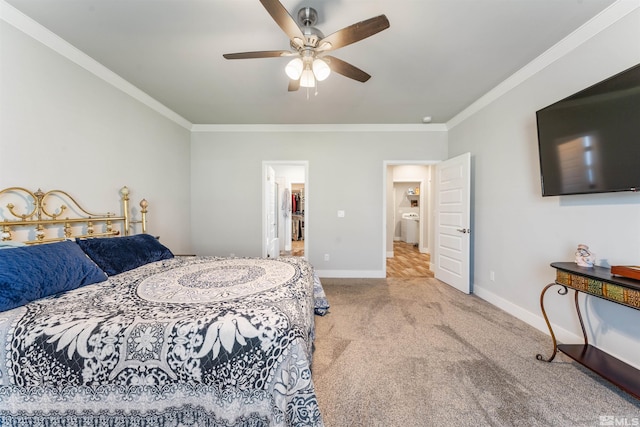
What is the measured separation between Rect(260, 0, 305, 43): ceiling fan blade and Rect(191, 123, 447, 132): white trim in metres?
2.47

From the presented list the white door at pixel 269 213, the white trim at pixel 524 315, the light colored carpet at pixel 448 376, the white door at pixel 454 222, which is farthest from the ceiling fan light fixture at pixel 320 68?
the white trim at pixel 524 315

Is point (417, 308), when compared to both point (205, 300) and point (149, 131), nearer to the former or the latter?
point (205, 300)

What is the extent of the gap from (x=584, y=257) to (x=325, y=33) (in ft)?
8.58

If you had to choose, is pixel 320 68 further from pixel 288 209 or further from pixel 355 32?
pixel 288 209

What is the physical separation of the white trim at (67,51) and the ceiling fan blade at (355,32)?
2242 millimetres

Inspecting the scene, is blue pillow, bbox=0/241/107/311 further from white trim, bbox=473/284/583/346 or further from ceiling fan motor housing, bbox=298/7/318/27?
white trim, bbox=473/284/583/346

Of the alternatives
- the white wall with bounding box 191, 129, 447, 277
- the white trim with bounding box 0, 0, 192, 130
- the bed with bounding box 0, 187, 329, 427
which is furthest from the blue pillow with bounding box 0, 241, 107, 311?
the white wall with bounding box 191, 129, 447, 277

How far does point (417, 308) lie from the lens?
2811mm

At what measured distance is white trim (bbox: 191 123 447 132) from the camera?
4.00 meters

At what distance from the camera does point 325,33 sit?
76.4 inches

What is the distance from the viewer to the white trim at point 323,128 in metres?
4.00

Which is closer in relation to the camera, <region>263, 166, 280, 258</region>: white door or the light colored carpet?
the light colored carpet

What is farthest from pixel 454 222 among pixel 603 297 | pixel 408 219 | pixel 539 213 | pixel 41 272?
pixel 408 219

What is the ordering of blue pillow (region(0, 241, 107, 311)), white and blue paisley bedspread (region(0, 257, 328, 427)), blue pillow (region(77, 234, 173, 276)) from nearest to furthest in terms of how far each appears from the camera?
white and blue paisley bedspread (region(0, 257, 328, 427))
blue pillow (region(0, 241, 107, 311))
blue pillow (region(77, 234, 173, 276))
